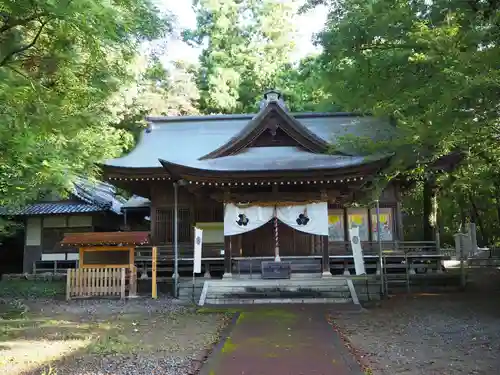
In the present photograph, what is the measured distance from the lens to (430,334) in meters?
8.12

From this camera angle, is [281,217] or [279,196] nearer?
[279,196]

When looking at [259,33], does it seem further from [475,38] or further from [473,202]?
[475,38]

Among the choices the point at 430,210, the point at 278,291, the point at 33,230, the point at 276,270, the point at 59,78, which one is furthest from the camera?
the point at 33,230

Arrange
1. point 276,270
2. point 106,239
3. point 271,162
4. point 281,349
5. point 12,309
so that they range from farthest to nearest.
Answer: point 271,162
point 106,239
point 276,270
point 12,309
point 281,349

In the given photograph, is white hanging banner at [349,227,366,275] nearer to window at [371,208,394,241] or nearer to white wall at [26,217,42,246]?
window at [371,208,394,241]

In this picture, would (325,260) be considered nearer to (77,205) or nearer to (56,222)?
(77,205)

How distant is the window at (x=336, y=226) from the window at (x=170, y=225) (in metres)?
5.04

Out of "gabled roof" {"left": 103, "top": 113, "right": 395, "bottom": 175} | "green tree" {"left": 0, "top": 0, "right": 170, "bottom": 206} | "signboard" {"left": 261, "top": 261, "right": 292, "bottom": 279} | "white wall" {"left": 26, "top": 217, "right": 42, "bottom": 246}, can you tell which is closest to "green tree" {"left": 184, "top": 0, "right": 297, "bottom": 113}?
"gabled roof" {"left": 103, "top": 113, "right": 395, "bottom": 175}

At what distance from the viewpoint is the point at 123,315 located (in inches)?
406

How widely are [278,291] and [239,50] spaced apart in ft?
80.5

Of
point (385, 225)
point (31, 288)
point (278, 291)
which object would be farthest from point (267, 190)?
point (31, 288)

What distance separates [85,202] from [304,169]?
10752 millimetres

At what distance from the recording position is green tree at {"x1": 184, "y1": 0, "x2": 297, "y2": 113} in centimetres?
2988

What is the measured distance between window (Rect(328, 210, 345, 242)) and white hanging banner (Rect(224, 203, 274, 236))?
3.46 meters
